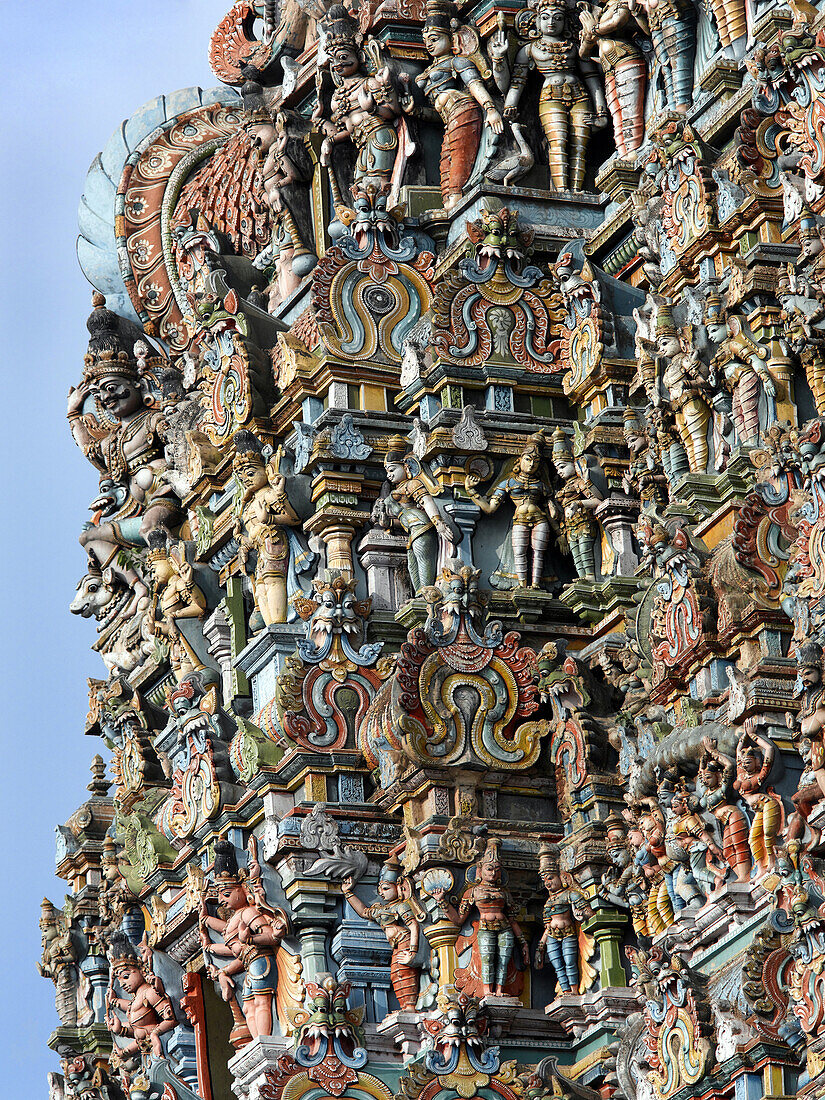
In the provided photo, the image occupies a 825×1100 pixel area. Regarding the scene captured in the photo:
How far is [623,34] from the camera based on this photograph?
957 inches

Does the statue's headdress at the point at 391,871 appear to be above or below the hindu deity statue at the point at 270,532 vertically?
below

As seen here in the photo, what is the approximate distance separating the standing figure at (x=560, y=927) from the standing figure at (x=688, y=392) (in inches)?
117

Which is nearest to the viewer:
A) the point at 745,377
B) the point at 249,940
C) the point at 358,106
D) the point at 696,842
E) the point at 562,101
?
the point at 696,842

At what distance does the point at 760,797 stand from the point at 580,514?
434cm

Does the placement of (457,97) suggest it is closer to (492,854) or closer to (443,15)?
(443,15)

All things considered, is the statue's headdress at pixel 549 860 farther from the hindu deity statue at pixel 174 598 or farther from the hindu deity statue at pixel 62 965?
the hindu deity statue at pixel 62 965

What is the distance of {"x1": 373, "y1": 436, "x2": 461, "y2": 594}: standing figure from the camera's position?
2386 cm

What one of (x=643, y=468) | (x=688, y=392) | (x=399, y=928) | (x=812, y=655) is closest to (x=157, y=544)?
(x=399, y=928)

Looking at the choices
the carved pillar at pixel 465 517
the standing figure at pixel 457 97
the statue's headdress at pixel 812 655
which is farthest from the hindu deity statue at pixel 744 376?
the standing figure at pixel 457 97

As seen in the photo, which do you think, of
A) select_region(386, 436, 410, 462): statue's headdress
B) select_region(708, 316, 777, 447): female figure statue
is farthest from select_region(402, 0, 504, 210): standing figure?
select_region(708, 316, 777, 447): female figure statue

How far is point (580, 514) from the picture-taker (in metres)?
23.5

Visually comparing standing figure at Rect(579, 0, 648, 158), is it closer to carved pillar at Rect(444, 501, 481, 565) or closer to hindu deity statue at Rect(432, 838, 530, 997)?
carved pillar at Rect(444, 501, 481, 565)

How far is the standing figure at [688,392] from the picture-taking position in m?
21.6

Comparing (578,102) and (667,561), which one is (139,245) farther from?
(667,561)
